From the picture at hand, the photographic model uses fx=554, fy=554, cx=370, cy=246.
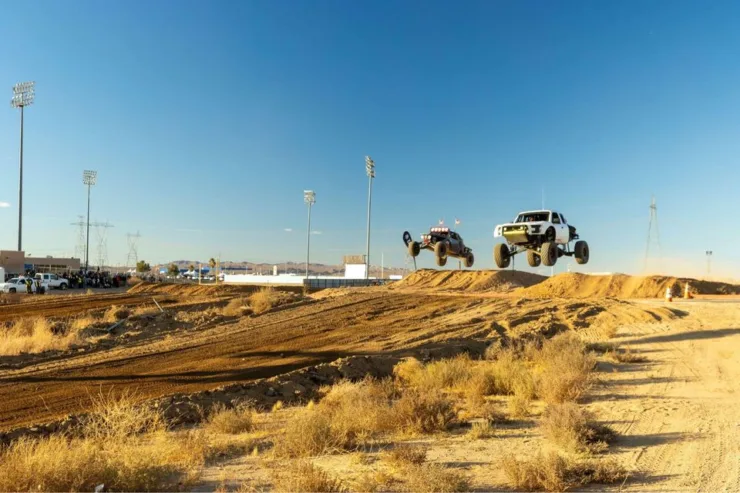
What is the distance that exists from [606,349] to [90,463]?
17.0 m

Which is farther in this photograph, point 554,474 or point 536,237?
point 536,237

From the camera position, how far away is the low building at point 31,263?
8844 centimetres

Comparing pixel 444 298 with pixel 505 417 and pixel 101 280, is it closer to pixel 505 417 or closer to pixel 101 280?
pixel 505 417

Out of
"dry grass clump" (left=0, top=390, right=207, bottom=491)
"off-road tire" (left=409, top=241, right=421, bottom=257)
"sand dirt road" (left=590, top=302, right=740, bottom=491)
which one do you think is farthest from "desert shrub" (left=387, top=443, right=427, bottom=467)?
"off-road tire" (left=409, top=241, right=421, bottom=257)

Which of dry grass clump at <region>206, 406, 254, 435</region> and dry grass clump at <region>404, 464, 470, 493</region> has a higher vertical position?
dry grass clump at <region>404, 464, 470, 493</region>

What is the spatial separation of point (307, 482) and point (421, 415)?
401 cm

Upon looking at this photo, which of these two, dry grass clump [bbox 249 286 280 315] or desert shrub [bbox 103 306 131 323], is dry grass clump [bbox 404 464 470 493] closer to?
dry grass clump [bbox 249 286 280 315]

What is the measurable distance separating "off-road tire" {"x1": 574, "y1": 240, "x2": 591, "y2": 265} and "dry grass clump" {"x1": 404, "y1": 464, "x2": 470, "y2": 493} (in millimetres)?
17812

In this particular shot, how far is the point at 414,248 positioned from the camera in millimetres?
29656

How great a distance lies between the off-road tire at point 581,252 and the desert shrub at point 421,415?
47.6 ft

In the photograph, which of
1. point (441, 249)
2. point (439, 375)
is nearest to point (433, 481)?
point (439, 375)

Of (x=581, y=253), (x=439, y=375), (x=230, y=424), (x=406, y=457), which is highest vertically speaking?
(x=581, y=253)

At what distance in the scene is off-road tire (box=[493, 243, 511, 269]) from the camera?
23766 millimetres

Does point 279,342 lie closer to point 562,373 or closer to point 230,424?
point 230,424
